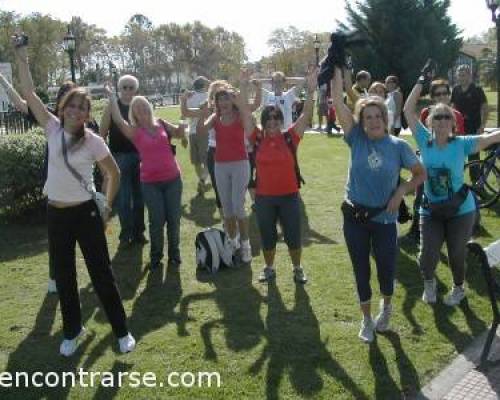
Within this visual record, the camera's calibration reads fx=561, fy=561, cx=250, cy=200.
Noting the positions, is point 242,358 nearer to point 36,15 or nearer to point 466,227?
point 466,227

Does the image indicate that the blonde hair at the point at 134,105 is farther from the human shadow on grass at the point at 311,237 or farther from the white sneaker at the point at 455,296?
the white sneaker at the point at 455,296

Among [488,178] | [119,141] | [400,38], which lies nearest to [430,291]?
[119,141]

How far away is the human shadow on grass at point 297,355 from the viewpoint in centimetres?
371

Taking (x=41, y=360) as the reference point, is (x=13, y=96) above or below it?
above

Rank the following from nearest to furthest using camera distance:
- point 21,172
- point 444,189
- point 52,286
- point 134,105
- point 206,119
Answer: point 444,189
point 52,286
point 134,105
point 206,119
point 21,172

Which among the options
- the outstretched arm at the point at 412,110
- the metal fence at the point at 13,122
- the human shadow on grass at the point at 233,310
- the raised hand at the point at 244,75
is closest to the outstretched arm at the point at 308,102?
the raised hand at the point at 244,75

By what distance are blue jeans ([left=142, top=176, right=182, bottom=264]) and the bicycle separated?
14.6 feet

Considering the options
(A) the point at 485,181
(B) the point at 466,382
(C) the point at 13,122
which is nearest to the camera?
(B) the point at 466,382

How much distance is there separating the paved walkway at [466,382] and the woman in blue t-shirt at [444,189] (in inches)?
39.1

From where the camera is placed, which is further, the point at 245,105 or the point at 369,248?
the point at 245,105

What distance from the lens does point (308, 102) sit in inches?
204

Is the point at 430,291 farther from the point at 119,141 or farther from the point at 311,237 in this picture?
the point at 119,141

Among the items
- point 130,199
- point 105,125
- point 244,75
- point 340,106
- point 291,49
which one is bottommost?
point 130,199

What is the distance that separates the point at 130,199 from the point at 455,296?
156 inches
